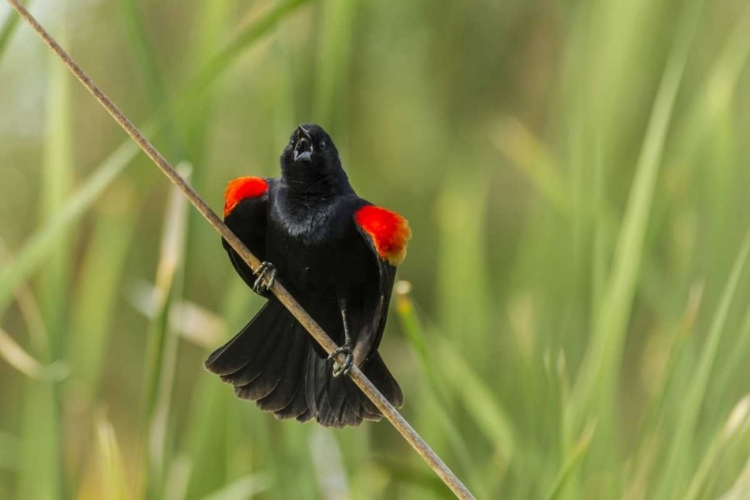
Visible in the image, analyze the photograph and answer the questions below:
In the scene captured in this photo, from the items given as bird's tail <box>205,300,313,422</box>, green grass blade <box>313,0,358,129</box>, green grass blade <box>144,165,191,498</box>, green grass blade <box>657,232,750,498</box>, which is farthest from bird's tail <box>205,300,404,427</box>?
green grass blade <box>657,232,750,498</box>

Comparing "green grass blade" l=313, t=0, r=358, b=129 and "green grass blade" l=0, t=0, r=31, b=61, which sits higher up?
"green grass blade" l=0, t=0, r=31, b=61

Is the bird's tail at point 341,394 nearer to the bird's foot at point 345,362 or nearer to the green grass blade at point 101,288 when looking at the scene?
the bird's foot at point 345,362

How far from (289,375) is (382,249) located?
0.21 meters

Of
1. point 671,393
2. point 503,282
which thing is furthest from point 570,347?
point 503,282

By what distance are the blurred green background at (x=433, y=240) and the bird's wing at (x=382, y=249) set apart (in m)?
0.04

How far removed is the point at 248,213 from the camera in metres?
1.16

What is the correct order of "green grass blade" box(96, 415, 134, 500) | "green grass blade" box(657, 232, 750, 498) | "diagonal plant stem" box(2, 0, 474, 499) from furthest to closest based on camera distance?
"green grass blade" box(96, 415, 134, 500), "green grass blade" box(657, 232, 750, 498), "diagonal plant stem" box(2, 0, 474, 499)

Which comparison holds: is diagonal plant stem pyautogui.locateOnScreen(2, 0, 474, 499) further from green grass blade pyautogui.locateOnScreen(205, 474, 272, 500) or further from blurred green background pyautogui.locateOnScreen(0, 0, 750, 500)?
green grass blade pyautogui.locateOnScreen(205, 474, 272, 500)

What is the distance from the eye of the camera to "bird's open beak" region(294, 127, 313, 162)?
1.05 meters

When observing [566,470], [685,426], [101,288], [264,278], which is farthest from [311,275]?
[101,288]


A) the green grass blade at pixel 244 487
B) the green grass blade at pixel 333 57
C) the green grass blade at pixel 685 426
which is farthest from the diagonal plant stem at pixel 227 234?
the green grass blade at pixel 244 487

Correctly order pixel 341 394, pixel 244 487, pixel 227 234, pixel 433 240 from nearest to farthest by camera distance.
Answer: pixel 227 234 → pixel 341 394 → pixel 244 487 → pixel 433 240

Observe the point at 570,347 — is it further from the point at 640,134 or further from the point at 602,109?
the point at 640,134

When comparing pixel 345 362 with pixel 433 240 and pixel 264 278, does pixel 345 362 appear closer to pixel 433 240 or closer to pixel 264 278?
pixel 264 278
